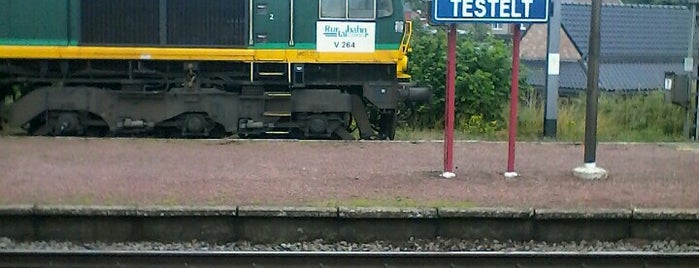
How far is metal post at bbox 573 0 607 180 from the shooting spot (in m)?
10.7

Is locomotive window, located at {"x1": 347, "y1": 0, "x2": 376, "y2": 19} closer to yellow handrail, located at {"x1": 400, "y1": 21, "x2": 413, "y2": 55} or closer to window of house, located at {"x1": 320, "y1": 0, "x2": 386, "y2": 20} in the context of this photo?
window of house, located at {"x1": 320, "y1": 0, "x2": 386, "y2": 20}

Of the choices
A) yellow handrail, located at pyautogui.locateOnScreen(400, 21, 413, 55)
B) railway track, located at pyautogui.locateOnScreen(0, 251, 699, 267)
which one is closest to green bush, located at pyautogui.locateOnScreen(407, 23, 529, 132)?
yellow handrail, located at pyautogui.locateOnScreen(400, 21, 413, 55)

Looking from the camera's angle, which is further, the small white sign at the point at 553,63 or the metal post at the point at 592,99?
the small white sign at the point at 553,63

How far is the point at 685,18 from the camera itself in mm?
33500

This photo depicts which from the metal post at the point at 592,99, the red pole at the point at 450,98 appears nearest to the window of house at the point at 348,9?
the red pole at the point at 450,98

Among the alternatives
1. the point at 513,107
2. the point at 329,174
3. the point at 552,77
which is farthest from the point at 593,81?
the point at 552,77

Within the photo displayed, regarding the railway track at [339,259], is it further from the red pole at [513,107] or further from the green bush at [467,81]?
the green bush at [467,81]

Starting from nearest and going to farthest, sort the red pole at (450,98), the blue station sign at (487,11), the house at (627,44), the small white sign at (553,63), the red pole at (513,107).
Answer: the blue station sign at (487,11), the red pole at (450,98), the red pole at (513,107), the small white sign at (553,63), the house at (627,44)

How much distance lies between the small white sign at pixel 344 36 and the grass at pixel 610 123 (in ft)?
6.87

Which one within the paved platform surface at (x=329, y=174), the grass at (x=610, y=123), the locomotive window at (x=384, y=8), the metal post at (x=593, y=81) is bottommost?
the paved platform surface at (x=329, y=174)

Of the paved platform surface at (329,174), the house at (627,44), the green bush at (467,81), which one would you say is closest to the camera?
the paved platform surface at (329,174)

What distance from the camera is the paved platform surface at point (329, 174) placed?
9.49m

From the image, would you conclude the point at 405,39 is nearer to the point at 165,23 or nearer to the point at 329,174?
the point at 165,23

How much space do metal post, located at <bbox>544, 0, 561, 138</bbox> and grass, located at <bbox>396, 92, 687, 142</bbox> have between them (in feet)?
0.91
